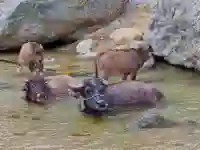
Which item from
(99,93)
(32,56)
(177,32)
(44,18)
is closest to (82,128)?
(99,93)

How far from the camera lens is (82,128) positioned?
65 cm

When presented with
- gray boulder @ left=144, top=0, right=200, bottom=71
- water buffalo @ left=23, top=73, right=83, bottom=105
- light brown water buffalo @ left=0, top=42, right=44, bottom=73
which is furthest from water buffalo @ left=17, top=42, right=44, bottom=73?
gray boulder @ left=144, top=0, right=200, bottom=71

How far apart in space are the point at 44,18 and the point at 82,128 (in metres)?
0.63

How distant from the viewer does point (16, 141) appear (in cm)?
61

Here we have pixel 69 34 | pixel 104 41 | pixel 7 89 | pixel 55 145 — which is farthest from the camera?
pixel 69 34

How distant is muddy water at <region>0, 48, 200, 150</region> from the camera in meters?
0.60

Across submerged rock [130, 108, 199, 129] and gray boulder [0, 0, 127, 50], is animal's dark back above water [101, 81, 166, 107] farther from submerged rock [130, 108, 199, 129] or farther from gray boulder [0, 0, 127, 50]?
gray boulder [0, 0, 127, 50]

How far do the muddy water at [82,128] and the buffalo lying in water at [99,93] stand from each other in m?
0.02

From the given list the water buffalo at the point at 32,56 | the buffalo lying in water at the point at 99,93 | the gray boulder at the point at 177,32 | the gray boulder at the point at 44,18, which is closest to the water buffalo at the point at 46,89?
the buffalo lying in water at the point at 99,93

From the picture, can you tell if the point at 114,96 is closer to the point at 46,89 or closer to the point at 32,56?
the point at 46,89

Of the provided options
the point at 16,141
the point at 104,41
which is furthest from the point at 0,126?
the point at 104,41

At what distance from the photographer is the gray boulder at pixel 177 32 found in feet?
3.02

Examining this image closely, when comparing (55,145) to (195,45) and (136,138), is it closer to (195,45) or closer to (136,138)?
(136,138)

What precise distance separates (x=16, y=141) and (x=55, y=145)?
5cm
